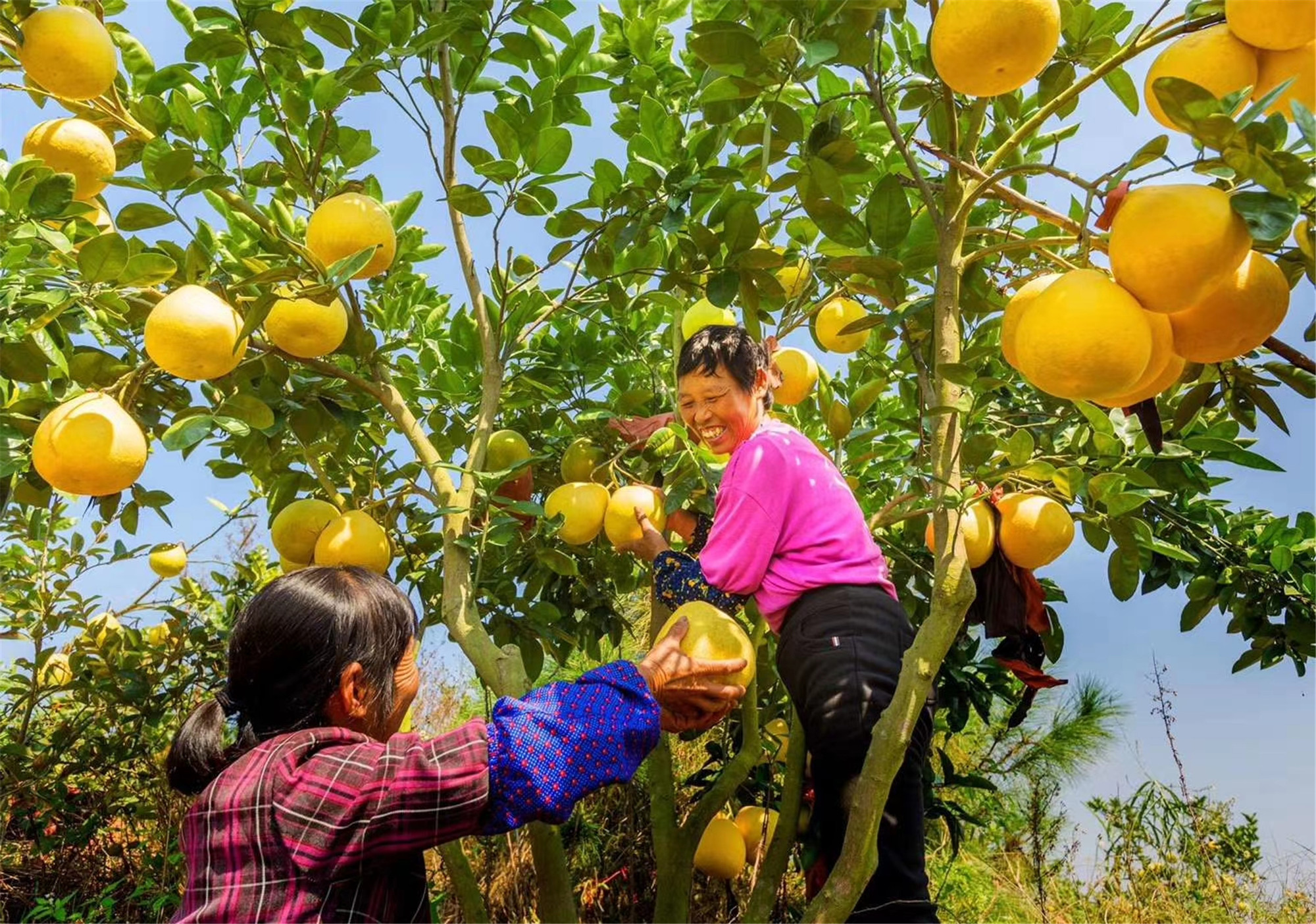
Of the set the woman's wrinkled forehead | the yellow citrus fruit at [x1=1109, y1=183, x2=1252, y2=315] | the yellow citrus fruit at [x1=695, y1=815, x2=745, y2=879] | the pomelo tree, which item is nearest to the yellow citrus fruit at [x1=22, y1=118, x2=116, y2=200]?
the pomelo tree

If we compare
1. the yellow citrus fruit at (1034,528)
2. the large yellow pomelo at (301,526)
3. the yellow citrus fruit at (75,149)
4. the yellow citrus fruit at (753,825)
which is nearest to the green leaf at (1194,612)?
the yellow citrus fruit at (1034,528)

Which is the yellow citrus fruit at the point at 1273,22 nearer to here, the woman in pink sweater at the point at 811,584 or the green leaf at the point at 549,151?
the woman in pink sweater at the point at 811,584

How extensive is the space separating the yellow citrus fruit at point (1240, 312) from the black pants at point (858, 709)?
74cm

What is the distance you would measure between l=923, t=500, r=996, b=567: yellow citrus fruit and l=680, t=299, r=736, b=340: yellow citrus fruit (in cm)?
66

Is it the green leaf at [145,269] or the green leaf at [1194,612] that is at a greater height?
the green leaf at [1194,612]

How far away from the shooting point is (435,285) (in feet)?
10.4

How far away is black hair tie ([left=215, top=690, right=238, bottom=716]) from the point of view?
1377 mm

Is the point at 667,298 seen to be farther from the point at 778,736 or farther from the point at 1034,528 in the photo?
the point at 778,736

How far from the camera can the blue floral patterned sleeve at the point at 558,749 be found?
1.18 metres

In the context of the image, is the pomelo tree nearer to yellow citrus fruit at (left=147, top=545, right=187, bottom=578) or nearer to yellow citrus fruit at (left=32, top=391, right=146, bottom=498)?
yellow citrus fruit at (left=32, top=391, right=146, bottom=498)

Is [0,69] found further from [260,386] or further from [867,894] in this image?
[867,894]

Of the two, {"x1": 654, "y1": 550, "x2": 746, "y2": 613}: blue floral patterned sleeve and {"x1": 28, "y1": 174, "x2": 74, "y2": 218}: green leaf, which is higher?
{"x1": 28, "y1": 174, "x2": 74, "y2": 218}: green leaf

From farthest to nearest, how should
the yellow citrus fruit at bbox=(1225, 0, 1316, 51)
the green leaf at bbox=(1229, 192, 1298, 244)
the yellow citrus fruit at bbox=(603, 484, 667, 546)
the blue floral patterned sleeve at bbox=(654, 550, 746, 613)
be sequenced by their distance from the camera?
the yellow citrus fruit at bbox=(603, 484, 667, 546) → the blue floral patterned sleeve at bbox=(654, 550, 746, 613) → the yellow citrus fruit at bbox=(1225, 0, 1316, 51) → the green leaf at bbox=(1229, 192, 1298, 244)

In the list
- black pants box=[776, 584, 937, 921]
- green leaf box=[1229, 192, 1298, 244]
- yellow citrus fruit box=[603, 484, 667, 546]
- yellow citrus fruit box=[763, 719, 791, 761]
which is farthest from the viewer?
yellow citrus fruit box=[763, 719, 791, 761]
